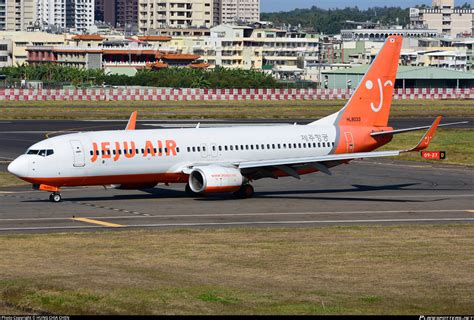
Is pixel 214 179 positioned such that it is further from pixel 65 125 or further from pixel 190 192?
pixel 65 125

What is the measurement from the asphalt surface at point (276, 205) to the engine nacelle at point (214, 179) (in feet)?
2.60

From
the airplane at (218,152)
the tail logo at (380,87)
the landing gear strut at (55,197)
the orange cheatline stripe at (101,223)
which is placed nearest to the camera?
the orange cheatline stripe at (101,223)

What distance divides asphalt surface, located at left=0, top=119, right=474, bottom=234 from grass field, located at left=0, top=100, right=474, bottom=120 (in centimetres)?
5320

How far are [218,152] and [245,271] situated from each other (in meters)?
22.6

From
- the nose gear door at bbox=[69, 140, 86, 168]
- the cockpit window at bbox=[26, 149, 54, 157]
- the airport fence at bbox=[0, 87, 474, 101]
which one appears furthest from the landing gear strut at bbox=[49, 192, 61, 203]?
the airport fence at bbox=[0, 87, 474, 101]

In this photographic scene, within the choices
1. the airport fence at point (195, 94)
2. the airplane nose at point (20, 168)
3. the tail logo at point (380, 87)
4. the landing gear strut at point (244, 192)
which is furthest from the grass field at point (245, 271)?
the airport fence at point (195, 94)

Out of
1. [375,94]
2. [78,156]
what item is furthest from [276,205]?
[375,94]

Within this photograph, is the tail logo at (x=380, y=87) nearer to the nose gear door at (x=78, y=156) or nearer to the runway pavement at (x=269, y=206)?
the runway pavement at (x=269, y=206)

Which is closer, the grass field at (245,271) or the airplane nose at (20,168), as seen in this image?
the grass field at (245,271)

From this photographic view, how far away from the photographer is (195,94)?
6048 inches

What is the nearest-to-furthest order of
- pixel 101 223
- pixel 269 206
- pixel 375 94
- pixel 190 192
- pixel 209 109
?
pixel 101 223
pixel 269 206
pixel 190 192
pixel 375 94
pixel 209 109

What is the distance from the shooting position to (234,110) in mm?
135875

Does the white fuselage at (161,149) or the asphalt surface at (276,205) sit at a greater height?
the white fuselage at (161,149)

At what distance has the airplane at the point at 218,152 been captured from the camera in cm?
5691
